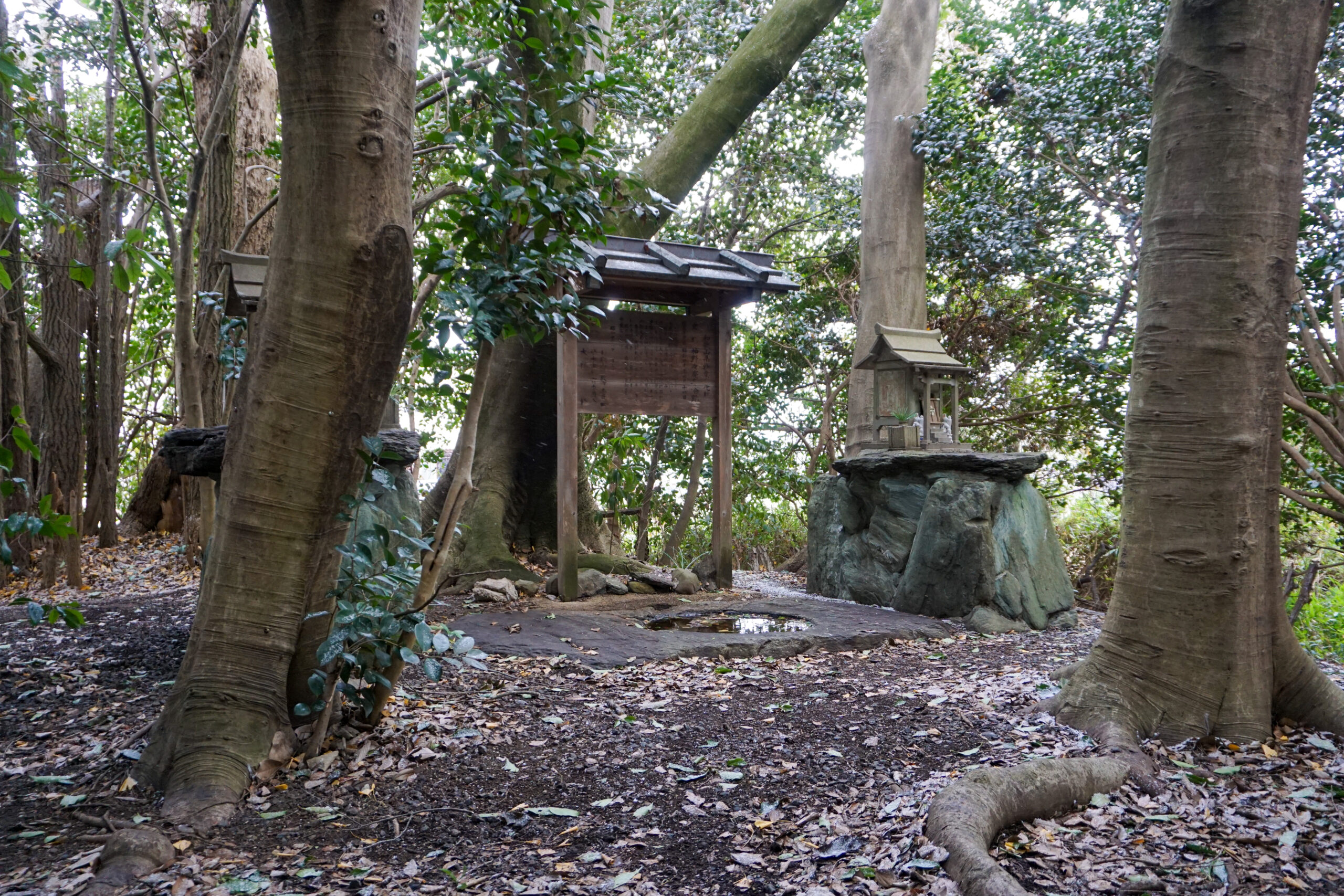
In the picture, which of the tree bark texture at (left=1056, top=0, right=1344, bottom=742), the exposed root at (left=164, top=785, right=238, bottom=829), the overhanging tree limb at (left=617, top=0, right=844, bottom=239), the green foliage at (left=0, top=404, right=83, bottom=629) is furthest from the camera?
the overhanging tree limb at (left=617, top=0, right=844, bottom=239)

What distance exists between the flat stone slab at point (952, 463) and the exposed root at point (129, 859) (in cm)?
524

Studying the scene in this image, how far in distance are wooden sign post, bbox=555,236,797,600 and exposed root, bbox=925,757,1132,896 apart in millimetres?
4157

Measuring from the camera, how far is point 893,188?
905 centimetres

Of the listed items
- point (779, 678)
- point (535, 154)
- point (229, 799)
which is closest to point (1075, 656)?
point (779, 678)

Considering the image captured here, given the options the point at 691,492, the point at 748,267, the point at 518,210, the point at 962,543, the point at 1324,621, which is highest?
the point at 748,267

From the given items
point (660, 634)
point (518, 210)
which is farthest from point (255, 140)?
point (660, 634)

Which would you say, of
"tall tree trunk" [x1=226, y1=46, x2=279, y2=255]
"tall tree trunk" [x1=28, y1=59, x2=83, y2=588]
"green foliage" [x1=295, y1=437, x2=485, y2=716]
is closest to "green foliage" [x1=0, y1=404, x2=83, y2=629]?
"green foliage" [x1=295, y1=437, x2=485, y2=716]

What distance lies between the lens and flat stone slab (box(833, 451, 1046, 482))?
239 inches

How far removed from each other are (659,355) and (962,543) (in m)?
2.84

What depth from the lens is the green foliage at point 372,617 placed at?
276cm

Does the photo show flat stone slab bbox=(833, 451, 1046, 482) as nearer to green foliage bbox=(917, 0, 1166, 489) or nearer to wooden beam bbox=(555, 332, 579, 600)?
green foliage bbox=(917, 0, 1166, 489)

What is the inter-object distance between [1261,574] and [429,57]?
21.8ft

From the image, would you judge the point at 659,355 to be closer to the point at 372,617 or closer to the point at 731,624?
the point at 731,624

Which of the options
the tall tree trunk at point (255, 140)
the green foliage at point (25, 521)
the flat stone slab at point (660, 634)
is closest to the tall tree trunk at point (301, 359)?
the green foliage at point (25, 521)
